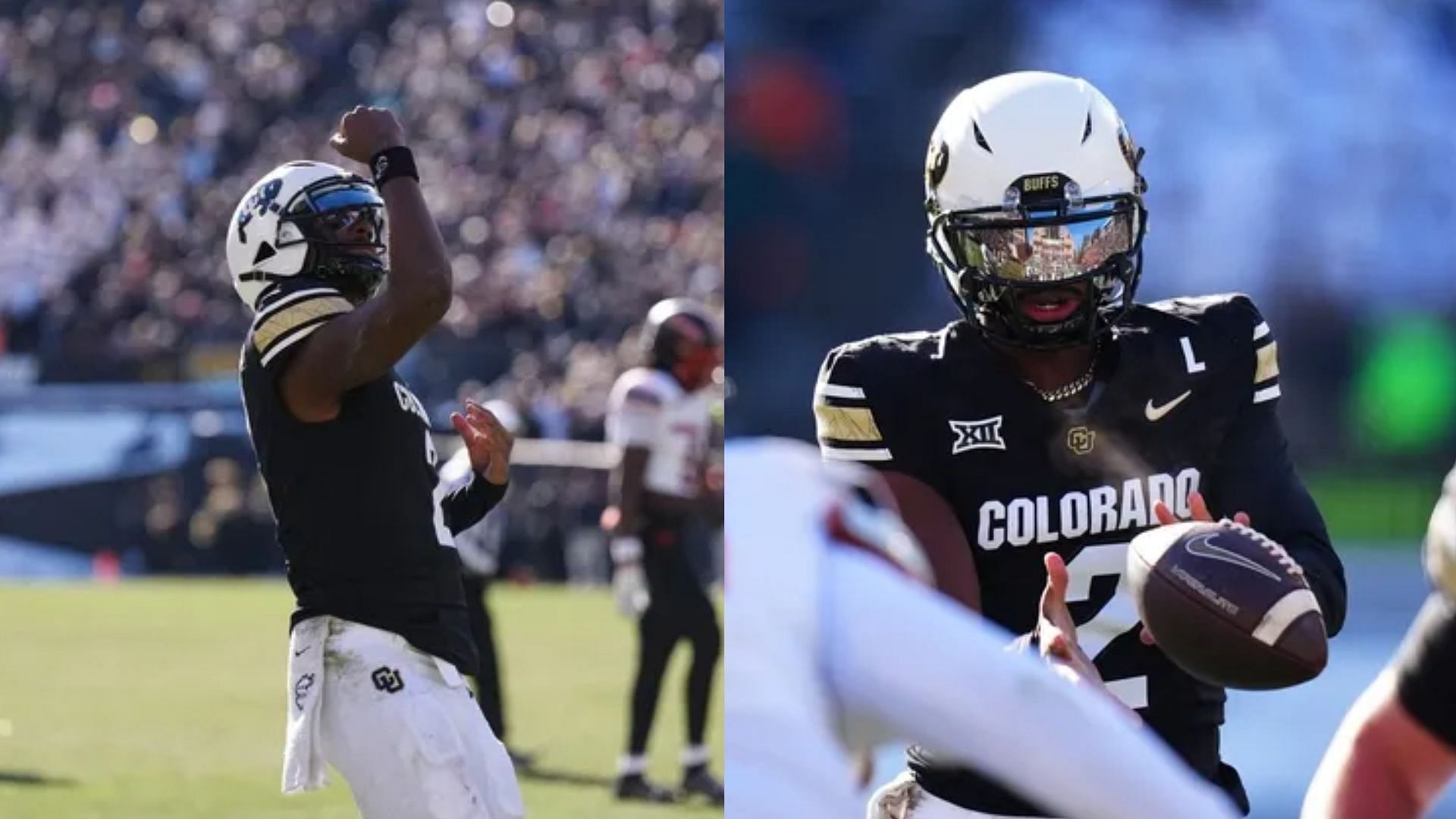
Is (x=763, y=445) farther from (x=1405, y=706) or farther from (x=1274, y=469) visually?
(x=1274, y=469)

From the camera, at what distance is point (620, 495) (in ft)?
28.2

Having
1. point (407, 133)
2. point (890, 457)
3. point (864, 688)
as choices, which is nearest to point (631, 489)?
point (890, 457)

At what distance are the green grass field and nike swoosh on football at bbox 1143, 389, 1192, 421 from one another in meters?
4.71

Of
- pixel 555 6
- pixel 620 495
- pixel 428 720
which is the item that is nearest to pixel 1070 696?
pixel 428 720

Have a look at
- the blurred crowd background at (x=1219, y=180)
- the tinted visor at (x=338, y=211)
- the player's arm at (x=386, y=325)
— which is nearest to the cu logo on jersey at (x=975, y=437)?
the player's arm at (x=386, y=325)

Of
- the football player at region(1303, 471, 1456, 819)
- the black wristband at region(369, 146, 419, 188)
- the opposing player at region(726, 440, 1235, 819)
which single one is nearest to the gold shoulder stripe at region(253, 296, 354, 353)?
the black wristband at region(369, 146, 419, 188)

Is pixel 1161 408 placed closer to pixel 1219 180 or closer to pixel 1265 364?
pixel 1265 364

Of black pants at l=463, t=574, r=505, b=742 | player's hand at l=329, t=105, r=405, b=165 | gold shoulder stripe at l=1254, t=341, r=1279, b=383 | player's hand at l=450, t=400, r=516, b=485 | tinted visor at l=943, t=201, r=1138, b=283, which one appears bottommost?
black pants at l=463, t=574, r=505, b=742

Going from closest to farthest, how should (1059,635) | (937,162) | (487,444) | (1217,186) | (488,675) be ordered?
(1059,635) → (937,162) → (487,444) → (488,675) → (1217,186)

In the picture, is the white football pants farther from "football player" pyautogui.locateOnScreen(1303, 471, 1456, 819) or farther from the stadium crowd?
the stadium crowd

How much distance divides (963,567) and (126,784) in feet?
18.8

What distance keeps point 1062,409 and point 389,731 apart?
129 centimetres

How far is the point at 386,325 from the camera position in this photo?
3830 mm

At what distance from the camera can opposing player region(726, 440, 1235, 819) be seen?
147 centimetres
